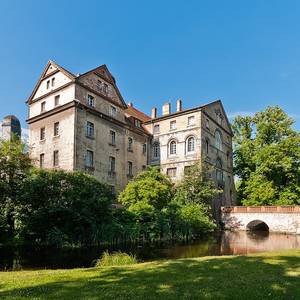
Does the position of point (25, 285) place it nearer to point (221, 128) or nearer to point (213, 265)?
point (213, 265)

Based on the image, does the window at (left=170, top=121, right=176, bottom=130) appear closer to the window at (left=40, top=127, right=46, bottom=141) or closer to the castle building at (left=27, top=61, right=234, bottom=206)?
the castle building at (left=27, top=61, right=234, bottom=206)

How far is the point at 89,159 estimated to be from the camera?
2800 centimetres

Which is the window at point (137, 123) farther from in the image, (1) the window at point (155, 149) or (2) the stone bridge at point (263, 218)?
(2) the stone bridge at point (263, 218)

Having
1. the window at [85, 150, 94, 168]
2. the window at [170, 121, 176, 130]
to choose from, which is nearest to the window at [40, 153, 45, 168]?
the window at [85, 150, 94, 168]

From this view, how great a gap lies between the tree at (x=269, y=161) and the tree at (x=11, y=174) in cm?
2666

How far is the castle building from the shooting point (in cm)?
2736

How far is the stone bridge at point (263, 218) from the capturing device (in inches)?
1209

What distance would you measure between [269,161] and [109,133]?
18873mm

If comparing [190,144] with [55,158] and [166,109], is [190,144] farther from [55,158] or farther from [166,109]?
[55,158]

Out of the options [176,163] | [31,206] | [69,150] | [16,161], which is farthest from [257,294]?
[176,163]

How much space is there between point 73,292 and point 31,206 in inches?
549

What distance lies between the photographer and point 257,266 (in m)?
8.74

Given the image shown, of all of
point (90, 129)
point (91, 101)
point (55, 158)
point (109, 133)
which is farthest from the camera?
point (109, 133)

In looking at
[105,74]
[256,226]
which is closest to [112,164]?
[105,74]
